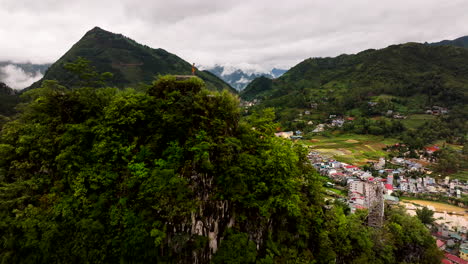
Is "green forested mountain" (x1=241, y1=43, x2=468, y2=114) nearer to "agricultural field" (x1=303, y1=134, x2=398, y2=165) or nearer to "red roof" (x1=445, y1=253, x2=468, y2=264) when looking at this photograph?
"agricultural field" (x1=303, y1=134, x2=398, y2=165)

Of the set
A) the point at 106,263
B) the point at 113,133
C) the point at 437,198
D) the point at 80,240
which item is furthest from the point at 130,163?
the point at 437,198

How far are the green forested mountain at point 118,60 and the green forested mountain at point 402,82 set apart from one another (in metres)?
71.5

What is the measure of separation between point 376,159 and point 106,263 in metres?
86.5

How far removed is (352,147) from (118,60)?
165139mm

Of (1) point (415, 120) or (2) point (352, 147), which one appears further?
(1) point (415, 120)

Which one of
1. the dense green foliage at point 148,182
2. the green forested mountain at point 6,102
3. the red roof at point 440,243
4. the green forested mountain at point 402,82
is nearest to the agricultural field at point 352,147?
the red roof at point 440,243

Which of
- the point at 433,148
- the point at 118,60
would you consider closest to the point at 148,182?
the point at 433,148

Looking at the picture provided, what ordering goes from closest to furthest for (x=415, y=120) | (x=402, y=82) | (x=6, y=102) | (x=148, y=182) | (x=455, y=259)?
(x=148, y=182) < (x=455, y=259) < (x=6, y=102) < (x=415, y=120) < (x=402, y=82)

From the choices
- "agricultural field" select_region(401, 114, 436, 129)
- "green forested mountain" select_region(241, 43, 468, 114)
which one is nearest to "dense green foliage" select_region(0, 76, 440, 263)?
"agricultural field" select_region(401, 114, 436, 129)

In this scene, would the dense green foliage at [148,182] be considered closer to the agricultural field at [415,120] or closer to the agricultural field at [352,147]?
the agricultural field at [352,147]

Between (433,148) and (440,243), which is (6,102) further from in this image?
(433,148)

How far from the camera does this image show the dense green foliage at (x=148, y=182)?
10.9 meters

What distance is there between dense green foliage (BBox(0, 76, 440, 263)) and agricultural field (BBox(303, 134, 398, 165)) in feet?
198

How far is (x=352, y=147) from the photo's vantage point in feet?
278
